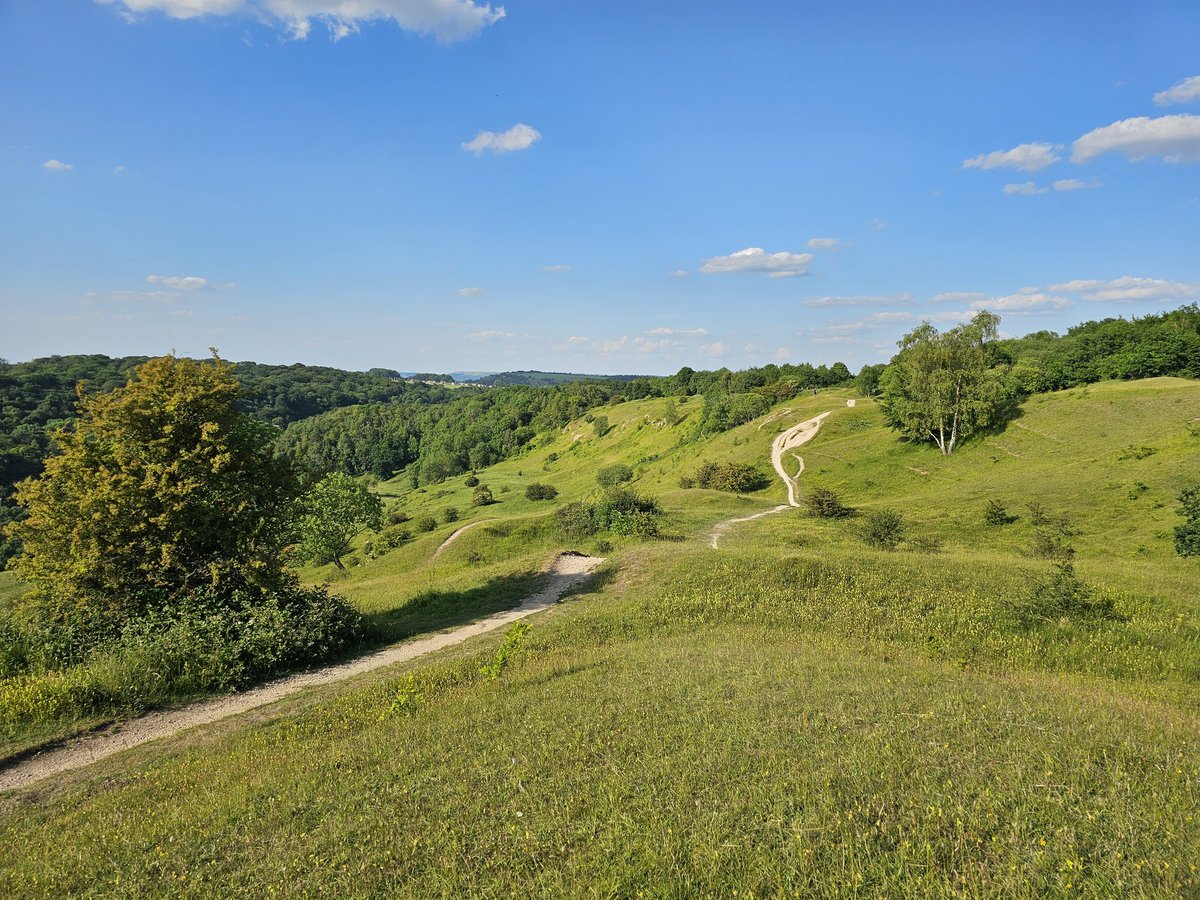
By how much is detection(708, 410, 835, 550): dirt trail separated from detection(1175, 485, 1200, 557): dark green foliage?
929 inches

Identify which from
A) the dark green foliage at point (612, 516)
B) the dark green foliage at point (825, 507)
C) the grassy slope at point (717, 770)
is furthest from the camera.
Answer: the dark green foliage at point (825, 507)

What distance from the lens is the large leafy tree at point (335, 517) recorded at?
52.9 metres

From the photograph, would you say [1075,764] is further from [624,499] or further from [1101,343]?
[1101,343]

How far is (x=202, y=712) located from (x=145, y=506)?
739cm

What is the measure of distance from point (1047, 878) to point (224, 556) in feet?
71.9

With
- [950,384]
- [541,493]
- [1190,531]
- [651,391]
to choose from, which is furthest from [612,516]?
[651,391]

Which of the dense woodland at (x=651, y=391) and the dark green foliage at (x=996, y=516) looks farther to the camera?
the dense woodland at (x=651, y=391)

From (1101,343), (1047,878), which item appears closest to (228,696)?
(1047,878)

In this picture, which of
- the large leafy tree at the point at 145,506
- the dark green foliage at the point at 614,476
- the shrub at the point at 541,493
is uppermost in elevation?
the large leafy tree at the point at 145,506

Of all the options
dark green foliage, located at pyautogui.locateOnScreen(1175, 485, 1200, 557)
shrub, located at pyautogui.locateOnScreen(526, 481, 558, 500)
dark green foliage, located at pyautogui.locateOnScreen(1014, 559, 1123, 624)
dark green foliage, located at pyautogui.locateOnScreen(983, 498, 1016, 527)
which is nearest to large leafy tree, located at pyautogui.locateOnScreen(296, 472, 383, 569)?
shrub, located at pyautogui.locateOnScreen(526, 481, 558, 500)

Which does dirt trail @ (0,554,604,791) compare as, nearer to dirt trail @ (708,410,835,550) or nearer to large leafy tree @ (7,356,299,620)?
large leafy tree @ (7,356,299,620)

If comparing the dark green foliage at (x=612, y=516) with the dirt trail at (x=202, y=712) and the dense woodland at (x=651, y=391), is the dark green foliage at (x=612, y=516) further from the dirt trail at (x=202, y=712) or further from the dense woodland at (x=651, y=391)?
the dense woodland at (x=651, y=391)

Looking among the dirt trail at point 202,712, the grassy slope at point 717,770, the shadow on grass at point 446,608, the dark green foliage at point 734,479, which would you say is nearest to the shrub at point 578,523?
the shadow on grass at point 446,608

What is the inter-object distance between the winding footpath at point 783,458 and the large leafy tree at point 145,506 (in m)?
27.8
